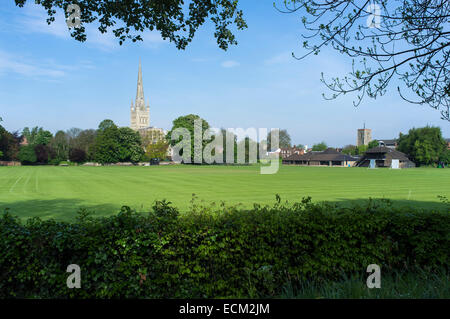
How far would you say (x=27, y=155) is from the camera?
95.2 m

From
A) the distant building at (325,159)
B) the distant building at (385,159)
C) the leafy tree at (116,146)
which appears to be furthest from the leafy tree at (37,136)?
the distant building at (385,159)

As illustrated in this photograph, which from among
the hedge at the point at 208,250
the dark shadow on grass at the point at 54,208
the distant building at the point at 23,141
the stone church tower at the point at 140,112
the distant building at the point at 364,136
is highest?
the stone church tower at the point at 140,112

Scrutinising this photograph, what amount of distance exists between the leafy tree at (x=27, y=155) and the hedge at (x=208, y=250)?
107m

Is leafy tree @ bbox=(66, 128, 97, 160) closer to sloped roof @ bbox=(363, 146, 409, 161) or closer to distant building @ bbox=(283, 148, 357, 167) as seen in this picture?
distant building @ bbox=(283, 148, 357, 167)

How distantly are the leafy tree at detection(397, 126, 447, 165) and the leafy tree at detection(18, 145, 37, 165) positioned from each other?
12670 cm

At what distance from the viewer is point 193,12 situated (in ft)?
26.2

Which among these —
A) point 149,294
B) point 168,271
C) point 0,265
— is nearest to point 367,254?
point 168,271

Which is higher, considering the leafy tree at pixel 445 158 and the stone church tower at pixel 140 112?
the stone church tower at pixel 140 112

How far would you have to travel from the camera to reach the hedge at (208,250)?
5062mm

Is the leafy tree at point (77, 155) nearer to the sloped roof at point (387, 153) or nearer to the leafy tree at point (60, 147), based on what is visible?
the leafy tree at point (60, 147)

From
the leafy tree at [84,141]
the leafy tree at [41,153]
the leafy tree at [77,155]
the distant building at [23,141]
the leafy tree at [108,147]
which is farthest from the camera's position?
the distant building at [23,141]

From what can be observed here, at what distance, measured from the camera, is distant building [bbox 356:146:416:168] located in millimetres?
95625
